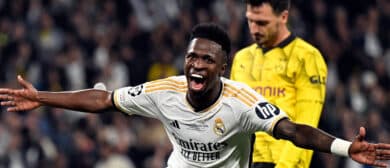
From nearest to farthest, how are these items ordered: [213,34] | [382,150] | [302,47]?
[382,150], [213,34], [302,47]

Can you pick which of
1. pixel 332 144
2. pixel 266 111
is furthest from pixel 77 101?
pixel 332 144

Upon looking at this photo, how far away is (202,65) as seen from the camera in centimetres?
653

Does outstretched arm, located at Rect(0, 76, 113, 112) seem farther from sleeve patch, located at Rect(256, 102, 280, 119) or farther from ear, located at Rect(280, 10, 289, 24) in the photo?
ear, located at Rect(280, 10, 289, 24)

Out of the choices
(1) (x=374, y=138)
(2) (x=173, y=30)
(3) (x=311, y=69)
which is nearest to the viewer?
(3) (x=311, y=69)

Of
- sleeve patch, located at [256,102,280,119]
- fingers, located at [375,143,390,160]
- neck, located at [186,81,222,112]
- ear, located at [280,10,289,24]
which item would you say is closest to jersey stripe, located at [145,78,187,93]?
neck, located at [186,81,222,112]

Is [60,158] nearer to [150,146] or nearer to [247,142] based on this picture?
[150,146]

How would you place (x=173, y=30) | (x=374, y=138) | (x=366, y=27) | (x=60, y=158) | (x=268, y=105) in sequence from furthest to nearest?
(x=173, y=30)
(x=366, y=27)
(x=60, y=158)
(x=374, y=138)
(x=268, y=105)

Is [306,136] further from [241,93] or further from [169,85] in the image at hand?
[169,85]

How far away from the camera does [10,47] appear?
55.2ft

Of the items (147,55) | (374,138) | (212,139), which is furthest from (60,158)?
(212,139)

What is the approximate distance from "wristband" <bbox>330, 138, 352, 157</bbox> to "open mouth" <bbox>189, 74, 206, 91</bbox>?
0.93m

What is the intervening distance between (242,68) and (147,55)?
8155 mm

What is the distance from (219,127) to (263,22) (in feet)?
3.89

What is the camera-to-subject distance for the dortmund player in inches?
295
